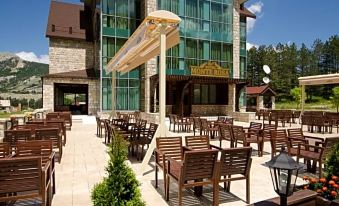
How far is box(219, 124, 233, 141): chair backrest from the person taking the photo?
862 centimetres

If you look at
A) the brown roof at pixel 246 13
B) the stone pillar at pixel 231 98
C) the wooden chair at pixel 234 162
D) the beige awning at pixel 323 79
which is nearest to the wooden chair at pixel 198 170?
the wooden chair at pixel 234 162

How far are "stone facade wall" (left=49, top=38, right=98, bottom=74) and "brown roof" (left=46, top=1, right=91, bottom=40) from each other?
574 millimetres

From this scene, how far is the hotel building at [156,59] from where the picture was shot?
20.5 metres

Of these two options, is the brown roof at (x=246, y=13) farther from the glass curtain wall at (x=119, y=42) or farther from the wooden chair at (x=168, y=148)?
the wooden chair at (x=168, y=148)

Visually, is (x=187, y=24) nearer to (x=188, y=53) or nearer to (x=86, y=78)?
(x=188, y=53)

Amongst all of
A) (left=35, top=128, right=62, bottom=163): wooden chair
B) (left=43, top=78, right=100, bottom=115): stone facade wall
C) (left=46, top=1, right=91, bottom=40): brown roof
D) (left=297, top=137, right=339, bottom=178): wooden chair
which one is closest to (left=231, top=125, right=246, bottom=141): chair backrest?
(left=297, top=137, right=339, bottom=178): wooden chair

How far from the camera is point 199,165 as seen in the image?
413 centimetres

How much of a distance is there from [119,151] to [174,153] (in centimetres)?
288

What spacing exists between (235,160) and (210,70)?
1863cm

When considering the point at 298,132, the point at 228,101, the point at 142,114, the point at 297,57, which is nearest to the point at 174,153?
the point at 298,132

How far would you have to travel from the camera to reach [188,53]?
22.0 m

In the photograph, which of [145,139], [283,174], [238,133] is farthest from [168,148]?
[238,133]

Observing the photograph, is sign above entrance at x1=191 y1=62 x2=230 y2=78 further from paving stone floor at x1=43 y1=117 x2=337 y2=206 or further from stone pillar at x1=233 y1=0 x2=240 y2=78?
paving stone floor at x1=43 y1=117 x2=337 y2=206

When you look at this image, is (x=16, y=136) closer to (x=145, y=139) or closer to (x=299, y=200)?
(x=145, y=139)
